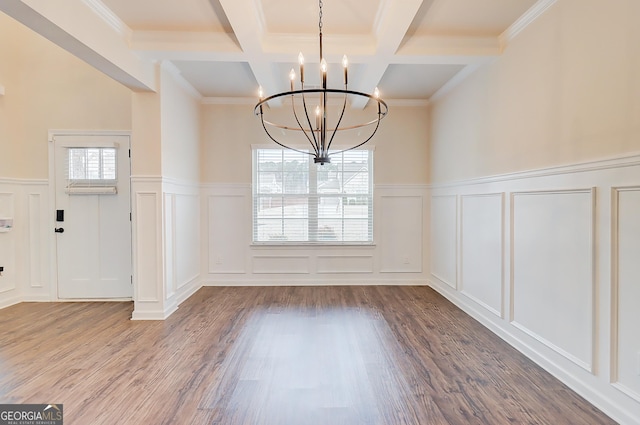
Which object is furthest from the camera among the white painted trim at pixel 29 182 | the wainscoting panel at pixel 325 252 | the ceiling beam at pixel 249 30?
the wainscoting panel at pixel 325 252

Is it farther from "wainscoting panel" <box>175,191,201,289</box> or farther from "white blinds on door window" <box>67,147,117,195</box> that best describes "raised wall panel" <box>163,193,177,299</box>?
"white blinds on door window" <box>67,147,117,195</box>

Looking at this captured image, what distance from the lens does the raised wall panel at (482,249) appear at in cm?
304

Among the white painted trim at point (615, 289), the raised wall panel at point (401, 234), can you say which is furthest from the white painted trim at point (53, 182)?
the white painted trim at point (615, 289)

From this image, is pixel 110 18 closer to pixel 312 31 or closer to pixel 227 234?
pixel 312 31

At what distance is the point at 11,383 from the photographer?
2.19 m

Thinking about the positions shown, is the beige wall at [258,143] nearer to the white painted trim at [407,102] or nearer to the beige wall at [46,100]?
the white painted trim at [407,102]

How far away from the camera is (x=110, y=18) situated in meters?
2.66

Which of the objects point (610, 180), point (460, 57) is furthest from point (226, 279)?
point (610, 180)

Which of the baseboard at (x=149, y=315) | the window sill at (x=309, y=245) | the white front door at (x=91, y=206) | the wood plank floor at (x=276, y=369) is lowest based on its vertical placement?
the wood plank floor at (x=276, y=369)

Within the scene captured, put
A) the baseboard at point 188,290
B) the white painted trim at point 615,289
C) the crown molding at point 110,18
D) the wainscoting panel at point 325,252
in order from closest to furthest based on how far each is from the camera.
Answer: the white painted trim at point 615,289 < the crown molding at point 110,18 < the baseboard at point 188,290 < the wainscoting panel at point 325,252

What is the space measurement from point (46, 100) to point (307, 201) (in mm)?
3546

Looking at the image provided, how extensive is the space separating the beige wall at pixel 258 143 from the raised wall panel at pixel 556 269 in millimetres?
2153

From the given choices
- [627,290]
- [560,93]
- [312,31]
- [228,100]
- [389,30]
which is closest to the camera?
[627,290]

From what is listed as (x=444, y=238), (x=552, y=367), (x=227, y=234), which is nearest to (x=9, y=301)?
(x=227, y=234)
